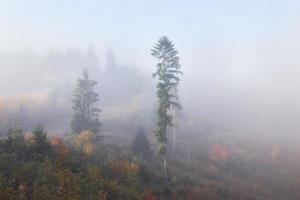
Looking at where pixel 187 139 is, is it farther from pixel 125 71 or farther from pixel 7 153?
pixel 125 71

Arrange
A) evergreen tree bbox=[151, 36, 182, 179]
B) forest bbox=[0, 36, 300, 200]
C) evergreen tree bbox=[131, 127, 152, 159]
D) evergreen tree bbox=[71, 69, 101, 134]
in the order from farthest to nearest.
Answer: evergreen tree bbox=[71, 69, 101, 134] → evergreen tree bbox=[131, 127, 152, 159] → evergreen tree bbox=[151, 36, 182, 179] → forest bbox=[0, 36, 300, 200]

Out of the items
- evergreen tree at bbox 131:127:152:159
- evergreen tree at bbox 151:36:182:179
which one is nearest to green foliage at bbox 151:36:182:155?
evergreen tree at bbox 151:36:182:179

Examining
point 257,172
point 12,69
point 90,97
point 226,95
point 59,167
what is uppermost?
point 12,69

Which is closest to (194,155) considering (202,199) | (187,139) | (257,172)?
(257,172)

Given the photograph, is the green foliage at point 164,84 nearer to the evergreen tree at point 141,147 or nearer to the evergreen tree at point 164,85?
the evergreen tree at point 164,85

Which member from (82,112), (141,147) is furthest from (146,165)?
(82,112)

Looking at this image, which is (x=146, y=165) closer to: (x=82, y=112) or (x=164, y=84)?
(x=164, y=84)

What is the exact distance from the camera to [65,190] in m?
19.6

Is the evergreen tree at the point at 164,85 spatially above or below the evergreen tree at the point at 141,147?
above

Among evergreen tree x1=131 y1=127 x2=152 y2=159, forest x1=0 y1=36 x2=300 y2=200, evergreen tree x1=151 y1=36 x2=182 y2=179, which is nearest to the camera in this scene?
forest x1=0 y1=36 x2=300 y2=200

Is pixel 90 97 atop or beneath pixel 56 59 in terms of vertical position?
beneath

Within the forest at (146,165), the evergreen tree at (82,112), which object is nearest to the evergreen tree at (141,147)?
the forest at (146,165)

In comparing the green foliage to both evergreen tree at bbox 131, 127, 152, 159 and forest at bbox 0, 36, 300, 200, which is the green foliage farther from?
evergreen tree at bbox 131, 127, 152, 159

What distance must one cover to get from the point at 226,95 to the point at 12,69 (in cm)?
8683
